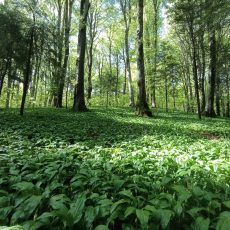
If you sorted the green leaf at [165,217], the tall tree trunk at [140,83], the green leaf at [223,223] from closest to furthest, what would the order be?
1. the green leaf at [223,223]
2. the green leaf at [165,217]
3. the tall tree trunk at [140,83]

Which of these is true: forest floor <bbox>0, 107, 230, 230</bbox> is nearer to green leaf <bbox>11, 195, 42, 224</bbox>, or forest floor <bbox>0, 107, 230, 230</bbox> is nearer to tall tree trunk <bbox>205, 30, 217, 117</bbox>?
green leaf <bbox>11, 195, 42, 224</bbox>

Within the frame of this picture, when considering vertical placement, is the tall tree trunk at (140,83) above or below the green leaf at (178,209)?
above

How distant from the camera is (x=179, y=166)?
4887 mm

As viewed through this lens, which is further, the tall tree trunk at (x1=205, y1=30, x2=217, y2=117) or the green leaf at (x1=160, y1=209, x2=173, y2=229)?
the tall tree trunk at (x1=205, y1=30, x2=217, y2=117)

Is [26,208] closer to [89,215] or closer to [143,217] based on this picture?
[89,215]

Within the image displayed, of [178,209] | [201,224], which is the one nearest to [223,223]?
[201,224]

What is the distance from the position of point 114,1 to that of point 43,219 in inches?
1208

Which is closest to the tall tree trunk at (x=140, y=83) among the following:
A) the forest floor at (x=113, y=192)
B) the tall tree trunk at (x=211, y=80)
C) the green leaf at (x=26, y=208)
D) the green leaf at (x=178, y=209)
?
the tall tree trunk at (x=211, y=80)

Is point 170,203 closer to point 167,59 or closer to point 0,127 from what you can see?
point 0,127

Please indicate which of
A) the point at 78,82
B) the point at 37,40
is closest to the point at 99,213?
the point at 37,40

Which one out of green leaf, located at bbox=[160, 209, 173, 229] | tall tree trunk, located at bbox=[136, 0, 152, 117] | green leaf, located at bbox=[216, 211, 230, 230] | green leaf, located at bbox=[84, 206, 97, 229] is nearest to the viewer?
green leaf, located at bbox=[216, 211, 230, 230]

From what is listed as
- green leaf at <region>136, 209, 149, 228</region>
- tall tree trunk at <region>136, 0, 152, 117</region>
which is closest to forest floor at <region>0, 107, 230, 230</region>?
green leaf at <region>136, 209, 149, 228</region>

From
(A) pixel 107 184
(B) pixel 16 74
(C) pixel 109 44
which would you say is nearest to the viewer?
(A) pixel 107 184

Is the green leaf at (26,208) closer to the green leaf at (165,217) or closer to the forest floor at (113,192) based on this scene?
the forest floor at (113,192)
